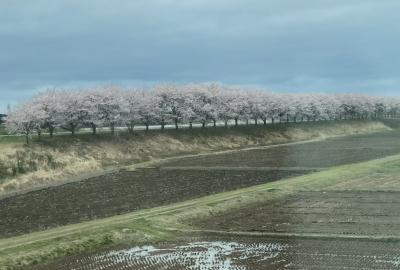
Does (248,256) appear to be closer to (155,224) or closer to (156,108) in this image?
(155,224)

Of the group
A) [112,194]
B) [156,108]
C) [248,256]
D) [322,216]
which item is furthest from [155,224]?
[156,108]

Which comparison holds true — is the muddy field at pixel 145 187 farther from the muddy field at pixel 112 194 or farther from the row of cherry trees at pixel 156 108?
the row of cherry trees at pixel 156 108

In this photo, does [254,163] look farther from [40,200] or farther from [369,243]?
[369,243]

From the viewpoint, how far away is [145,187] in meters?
47.6

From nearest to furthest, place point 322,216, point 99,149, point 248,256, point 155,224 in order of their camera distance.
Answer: point 248,256, point 155,224, point 322,216, point 99,149

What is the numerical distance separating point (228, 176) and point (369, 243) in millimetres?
28190

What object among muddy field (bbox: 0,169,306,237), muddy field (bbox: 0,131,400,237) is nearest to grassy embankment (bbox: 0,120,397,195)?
muddy field (bbox: 0,131,400,237)

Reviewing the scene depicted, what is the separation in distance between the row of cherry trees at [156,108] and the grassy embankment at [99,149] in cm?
273

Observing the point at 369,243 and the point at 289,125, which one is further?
the point at 289,125

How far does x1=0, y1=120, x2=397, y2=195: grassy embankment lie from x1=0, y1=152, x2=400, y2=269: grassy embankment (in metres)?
Answer: 19.6

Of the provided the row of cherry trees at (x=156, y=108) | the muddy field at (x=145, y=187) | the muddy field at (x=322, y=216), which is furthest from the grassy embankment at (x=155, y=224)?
the row of cherry trees at (x=156, y=108)

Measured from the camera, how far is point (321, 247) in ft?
82.6

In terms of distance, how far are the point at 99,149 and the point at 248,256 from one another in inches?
1844

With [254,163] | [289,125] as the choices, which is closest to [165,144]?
[254,163]
